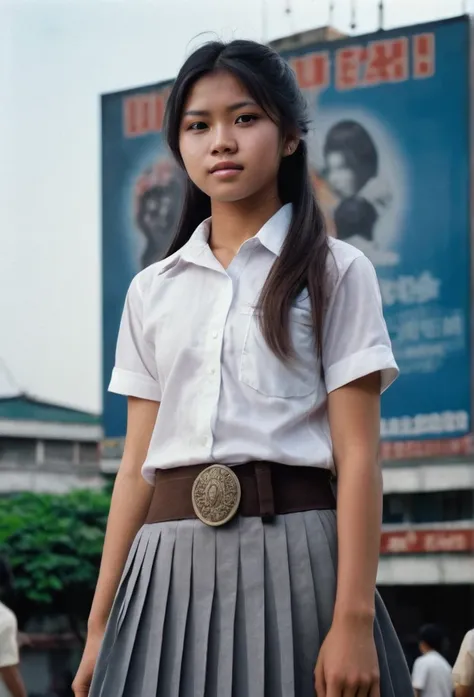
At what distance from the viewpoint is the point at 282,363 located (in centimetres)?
164

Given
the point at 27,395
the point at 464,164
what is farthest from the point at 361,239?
the point at 27,395

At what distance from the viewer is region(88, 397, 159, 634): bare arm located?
172 centimetres

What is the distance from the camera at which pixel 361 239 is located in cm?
1282

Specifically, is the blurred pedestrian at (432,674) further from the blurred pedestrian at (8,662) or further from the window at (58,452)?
the window at (58,452)

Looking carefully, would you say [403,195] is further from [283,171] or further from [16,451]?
[283,171]

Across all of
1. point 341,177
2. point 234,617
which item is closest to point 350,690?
point 234,617

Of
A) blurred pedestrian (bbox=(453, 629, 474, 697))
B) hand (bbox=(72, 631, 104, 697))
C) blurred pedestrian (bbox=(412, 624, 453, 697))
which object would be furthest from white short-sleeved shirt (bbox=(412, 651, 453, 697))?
hand (bbox=(72, 631, 104, 697))

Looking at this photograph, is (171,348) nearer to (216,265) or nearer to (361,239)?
(216,265)

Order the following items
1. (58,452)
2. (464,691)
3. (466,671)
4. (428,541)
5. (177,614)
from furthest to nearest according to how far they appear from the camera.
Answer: (428,541)
(58,452)
(466,671)
(464,691)
(177,614)

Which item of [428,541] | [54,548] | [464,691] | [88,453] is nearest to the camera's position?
[464,691]

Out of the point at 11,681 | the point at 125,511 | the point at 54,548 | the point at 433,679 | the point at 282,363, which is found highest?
the point at 282,363

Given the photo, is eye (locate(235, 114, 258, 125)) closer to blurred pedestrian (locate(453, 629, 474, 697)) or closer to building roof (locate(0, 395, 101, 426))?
blurred pedestrian (locate(453, 629, 474, 697))

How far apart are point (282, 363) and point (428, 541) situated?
37.6 ft

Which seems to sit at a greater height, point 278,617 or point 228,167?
point 228,167
